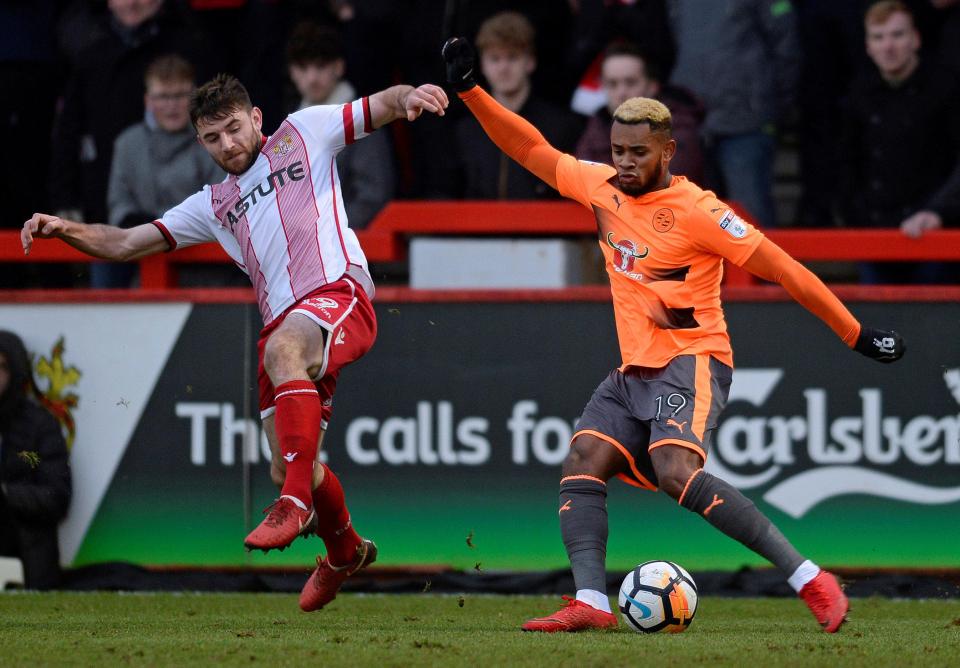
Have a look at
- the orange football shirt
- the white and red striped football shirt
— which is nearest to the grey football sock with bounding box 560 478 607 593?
the orange football shirt

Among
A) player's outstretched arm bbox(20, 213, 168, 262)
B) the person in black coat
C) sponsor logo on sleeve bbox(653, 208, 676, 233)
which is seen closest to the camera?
sponsor logo on sleeve bbox(653, 208, 676, 233)

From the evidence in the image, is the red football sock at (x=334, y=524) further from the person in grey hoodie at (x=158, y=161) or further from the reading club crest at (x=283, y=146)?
the person in grey hoodie at (x=158, y=161)

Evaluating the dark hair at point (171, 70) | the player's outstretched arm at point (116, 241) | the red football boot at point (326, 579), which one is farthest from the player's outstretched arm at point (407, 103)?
the dark hair at point (171, 70)

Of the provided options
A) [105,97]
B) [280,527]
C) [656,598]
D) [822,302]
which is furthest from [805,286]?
[105,97]

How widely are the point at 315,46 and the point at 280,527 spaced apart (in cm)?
416

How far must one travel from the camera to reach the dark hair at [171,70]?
380 inches

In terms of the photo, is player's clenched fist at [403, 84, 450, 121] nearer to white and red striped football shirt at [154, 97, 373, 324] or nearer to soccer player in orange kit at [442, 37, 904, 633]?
soccer player in orange kit at [442, 37, 904, 633]

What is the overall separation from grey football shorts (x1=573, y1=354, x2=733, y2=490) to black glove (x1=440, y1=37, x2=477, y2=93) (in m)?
1.36

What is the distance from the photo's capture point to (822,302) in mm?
6492

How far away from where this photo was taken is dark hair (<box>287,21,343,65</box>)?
31.9 ft

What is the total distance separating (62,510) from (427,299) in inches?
89.6

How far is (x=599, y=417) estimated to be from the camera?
6.73 m

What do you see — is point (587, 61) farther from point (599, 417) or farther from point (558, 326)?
point (599, 417)

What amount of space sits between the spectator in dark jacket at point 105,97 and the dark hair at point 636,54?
263 centimetres
